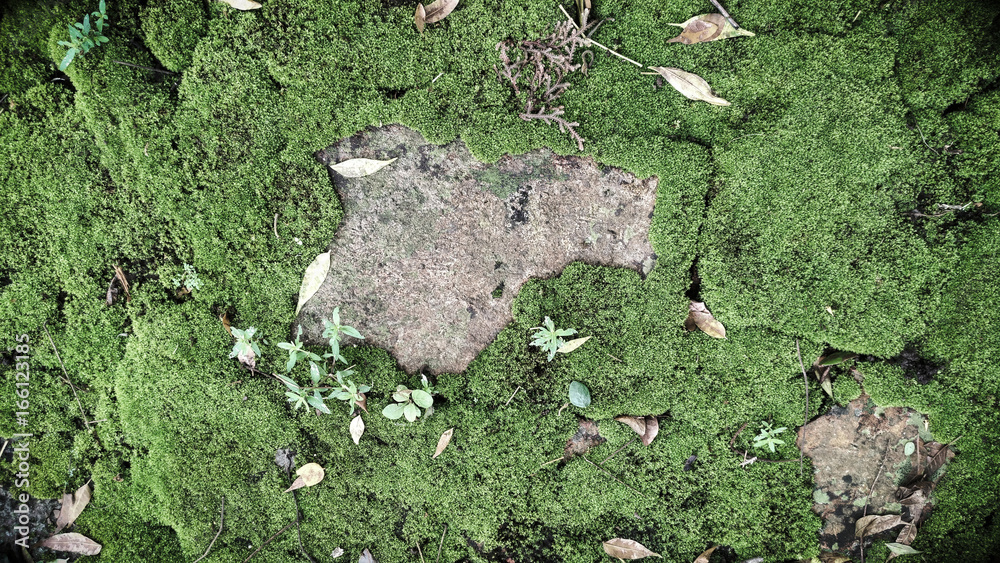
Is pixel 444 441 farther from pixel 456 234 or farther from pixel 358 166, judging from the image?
pixel 358 166

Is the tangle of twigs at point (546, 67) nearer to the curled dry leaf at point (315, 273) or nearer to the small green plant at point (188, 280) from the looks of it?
the curled dry leaf at point (315, 273)

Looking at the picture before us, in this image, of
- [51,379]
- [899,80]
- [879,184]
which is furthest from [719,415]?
[51,379]

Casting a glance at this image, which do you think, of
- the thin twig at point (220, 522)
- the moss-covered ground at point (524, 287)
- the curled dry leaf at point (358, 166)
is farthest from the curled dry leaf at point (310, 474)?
the curled dry leaf at point (358, 166)

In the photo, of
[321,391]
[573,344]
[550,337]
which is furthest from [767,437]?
[321,391]

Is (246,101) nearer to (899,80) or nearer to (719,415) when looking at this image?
(719,415)

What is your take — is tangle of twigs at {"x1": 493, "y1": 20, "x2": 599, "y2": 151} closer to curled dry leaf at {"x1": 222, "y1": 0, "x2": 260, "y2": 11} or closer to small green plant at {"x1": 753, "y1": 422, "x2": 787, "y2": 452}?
curled dry leaf at {"x1": 222, "y1": 0, "x2": 260, "y2": 11}

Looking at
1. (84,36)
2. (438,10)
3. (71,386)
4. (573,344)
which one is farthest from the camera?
(71,386)
